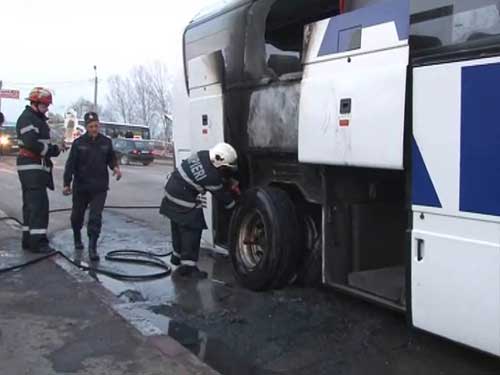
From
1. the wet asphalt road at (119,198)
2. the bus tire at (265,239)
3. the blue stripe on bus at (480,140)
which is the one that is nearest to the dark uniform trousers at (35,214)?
the wet asphalt road at (119,198)

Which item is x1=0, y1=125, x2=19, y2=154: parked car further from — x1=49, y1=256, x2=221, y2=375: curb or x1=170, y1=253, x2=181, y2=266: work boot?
x1=49, y1=256, x2=221, y2=375: curb

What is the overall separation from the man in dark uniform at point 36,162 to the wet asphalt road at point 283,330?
→ 48.3 inches

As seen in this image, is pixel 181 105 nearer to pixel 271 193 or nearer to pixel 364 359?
pixel 271 193

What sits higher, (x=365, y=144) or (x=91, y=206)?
(x=365, y=144)

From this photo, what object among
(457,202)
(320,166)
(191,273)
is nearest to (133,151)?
(191,273)

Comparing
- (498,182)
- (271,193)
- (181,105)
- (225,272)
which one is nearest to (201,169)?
(271,193)

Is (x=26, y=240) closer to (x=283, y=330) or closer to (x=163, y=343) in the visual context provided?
(x=163, y=343)

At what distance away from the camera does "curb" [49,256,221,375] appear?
4.17m

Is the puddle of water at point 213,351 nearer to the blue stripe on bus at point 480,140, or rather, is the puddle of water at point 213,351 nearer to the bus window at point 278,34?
the blue stripe on bus at point 480,140

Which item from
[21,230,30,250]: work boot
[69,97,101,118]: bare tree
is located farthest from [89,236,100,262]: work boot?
[69,97,101,118]: bare tree

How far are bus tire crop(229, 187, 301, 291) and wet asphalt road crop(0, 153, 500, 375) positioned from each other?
0.18m

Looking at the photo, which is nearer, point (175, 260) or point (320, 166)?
point (320, 166)

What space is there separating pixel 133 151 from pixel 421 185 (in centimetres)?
3201

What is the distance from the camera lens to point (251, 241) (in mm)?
6410
